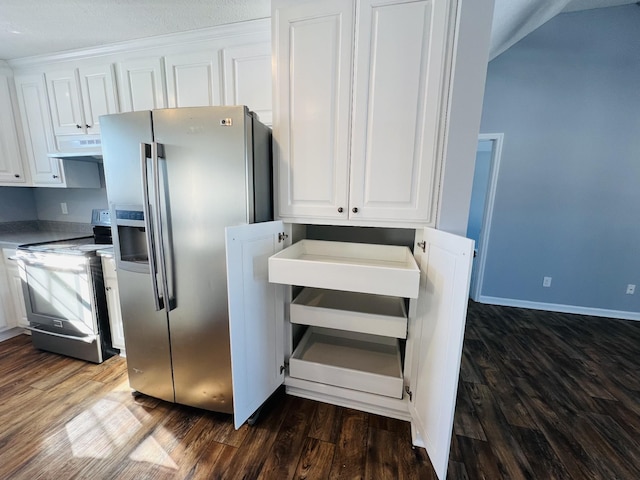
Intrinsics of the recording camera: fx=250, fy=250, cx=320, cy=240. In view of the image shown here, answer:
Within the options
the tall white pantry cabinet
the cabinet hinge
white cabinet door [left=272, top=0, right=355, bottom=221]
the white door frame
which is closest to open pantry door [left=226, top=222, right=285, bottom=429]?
the tall white pantry cabinet

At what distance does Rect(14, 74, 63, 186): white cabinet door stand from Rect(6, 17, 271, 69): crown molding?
12 centimetres

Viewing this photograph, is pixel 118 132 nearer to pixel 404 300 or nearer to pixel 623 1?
pixel 404 300

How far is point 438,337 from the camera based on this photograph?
42.4 inches

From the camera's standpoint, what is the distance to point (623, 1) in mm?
2375

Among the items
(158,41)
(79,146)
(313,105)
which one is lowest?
(79,146)

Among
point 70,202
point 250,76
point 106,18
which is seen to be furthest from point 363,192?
point 70,202

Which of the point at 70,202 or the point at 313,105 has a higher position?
the point at 313,105

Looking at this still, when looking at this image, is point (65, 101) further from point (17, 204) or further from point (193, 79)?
point (17, 204)

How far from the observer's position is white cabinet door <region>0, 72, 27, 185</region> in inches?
81.6

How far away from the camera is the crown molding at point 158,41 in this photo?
5.04ft

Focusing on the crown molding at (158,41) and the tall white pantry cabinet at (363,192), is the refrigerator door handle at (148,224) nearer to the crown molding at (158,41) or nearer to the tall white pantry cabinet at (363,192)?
the tall white pantry cabinet at (363,192)

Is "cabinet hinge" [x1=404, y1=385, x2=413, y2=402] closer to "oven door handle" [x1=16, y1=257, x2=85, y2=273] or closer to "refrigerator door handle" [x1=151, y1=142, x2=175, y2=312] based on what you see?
"refrigerator door handle" [x1=151, y1=142, x2=175, y2=312]

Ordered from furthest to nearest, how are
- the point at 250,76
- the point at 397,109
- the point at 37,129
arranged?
the point at 37,129
the point at 250,76
the point at 397,109

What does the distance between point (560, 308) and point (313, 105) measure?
3.59 meters
